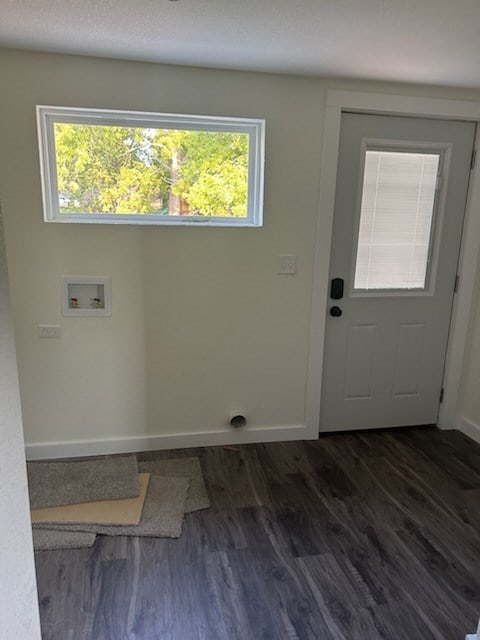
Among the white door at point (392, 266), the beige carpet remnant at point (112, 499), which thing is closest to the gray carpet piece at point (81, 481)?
the beige carpet remnant at point (112, 499)

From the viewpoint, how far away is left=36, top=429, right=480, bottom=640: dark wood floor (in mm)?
1580

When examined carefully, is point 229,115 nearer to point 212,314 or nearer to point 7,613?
point 212,314

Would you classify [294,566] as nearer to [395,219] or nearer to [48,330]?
[48,330]

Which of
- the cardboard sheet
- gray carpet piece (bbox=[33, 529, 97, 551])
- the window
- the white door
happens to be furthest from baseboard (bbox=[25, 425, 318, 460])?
the window

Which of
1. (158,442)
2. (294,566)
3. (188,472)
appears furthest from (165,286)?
(294,566)

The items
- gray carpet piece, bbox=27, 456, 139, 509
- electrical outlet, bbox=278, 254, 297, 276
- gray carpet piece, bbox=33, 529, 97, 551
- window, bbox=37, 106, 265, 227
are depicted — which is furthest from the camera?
electrical outlet, bbox=278, 254, 297, 276

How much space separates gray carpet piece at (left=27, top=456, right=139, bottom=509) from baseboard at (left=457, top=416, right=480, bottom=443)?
2.27m

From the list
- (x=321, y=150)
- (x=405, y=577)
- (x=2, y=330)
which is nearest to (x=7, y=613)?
(x=2, y=330)

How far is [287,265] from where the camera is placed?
2643 mm

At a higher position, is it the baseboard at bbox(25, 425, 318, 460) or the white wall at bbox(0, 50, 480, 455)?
the white wall at bbox(0, 50, 480, 455)

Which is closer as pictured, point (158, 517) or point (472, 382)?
point (158, 517)

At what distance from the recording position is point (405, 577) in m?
1.80

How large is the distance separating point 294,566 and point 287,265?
1.61 meters

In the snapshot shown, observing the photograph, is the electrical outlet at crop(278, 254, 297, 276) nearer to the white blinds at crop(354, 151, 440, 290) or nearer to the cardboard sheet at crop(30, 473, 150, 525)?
the white blinds at crop(354, 151, 440, 290)
